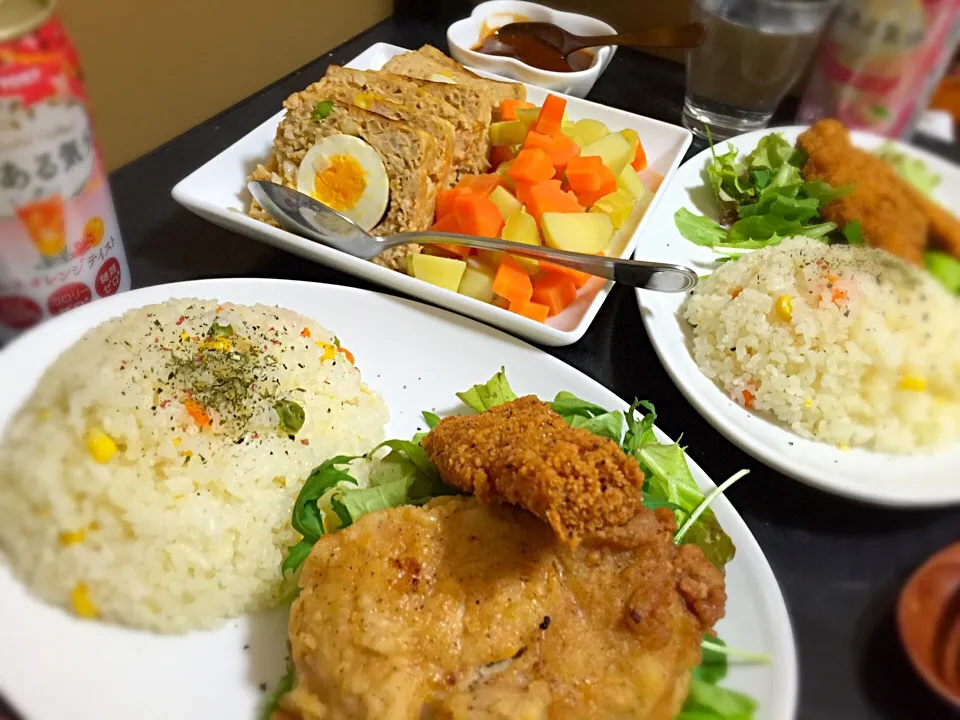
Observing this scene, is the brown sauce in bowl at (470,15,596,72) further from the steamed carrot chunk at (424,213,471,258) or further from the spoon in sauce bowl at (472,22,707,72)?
the steamed carrot chunk at (424,213,471,258)

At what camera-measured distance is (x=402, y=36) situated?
92.4 inches

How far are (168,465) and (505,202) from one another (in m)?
0.96

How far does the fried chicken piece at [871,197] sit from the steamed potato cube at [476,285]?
0.83m

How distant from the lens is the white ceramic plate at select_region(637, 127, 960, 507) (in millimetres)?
583

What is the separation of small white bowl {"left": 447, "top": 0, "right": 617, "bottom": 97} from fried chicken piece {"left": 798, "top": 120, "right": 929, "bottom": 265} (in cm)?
150

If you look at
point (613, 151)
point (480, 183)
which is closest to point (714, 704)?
point (480, 183)

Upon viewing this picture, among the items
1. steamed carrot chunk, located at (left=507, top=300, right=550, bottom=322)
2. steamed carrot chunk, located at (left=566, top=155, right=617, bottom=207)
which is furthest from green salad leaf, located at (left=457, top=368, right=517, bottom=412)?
steamed carrot chunk, located at (left=566, top=155, right=617, bottom=207)

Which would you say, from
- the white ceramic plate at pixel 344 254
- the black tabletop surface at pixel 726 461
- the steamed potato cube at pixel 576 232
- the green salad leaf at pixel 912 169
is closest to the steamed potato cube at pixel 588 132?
the white ceramic plate at pixel 344 254

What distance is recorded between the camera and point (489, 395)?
3.79 ft

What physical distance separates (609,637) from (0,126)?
35.5 inches

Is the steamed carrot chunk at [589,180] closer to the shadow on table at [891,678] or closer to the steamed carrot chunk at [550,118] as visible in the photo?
the steamed carrot chunk at [550,118]

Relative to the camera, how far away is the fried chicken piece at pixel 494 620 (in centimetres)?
75

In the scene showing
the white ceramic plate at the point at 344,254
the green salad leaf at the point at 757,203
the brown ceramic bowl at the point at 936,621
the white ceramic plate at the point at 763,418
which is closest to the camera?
the brown ceramic bowl at the point at 936,621

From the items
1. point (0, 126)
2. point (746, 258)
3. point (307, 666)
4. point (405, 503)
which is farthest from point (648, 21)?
point (307, 666)
